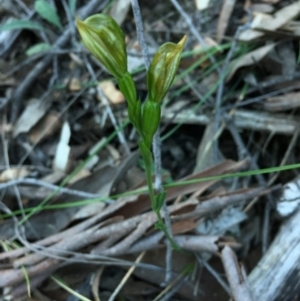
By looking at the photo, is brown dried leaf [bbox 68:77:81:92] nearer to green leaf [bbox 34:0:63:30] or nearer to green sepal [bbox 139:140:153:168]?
green leaf [bbox 34:0:63:30]

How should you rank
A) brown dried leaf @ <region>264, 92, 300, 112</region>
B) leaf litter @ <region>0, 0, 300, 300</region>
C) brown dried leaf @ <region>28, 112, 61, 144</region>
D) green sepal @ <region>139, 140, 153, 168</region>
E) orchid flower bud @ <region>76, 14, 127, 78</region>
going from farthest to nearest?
1. brown dried leaf @ <region>28, 112, 61, 144</region>
2. brown dried leaf @ <region>264, 92, 300, 112</region>
3. leaf litter @ <region>0, 0, 300, 300</region>
4. green sepal @ <region>139, 140, 153, 168</region>
5. orchid flower bud @ <region>76, 14, 127, 78</region>

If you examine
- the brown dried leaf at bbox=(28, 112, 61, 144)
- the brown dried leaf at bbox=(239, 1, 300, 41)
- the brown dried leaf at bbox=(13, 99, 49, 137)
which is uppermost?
the brown dried leaf at bbox=(13, 99, 49, 137)

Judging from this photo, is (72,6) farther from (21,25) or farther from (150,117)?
(150,117)

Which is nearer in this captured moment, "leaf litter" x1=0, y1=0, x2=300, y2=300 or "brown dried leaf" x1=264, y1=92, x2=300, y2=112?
"leaf litter" x1=0, y1=0, x2=300, y2=300

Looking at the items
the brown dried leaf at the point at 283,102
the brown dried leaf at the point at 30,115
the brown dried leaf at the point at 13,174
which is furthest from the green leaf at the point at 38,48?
the brown dried leaf at the point at 283,102

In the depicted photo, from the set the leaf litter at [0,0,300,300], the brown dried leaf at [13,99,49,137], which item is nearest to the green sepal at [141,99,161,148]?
the leaf litter at [0,0,300,300]

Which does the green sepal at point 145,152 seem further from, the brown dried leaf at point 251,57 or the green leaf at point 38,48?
the green leaf at point 38,48
